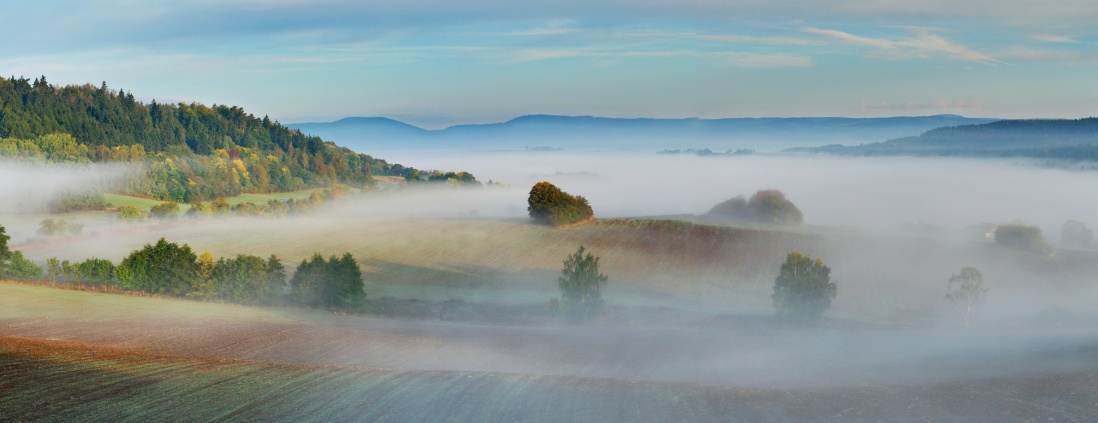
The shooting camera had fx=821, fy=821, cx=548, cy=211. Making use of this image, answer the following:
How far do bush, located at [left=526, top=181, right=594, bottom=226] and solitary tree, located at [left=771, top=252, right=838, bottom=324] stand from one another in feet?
141

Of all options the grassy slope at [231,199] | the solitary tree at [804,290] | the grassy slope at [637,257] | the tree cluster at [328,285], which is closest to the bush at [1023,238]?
the grassy slope at [637,257]

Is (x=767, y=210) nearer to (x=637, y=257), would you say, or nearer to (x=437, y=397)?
(x=637, y=257)

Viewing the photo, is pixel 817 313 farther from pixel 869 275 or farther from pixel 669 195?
pixel 669 195

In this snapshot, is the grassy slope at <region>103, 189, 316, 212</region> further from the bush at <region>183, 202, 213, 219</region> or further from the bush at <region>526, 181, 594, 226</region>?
the bush at <region>526, 181, 594, 226</region>

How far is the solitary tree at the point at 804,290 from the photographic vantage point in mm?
50938

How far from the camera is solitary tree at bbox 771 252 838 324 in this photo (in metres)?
50.9

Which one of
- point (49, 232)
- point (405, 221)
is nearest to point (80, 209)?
point (49, 232)

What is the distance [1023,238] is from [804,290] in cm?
4074

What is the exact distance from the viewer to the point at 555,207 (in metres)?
93.6

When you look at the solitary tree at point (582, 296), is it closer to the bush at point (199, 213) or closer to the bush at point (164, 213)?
the bush at point (164, 213)

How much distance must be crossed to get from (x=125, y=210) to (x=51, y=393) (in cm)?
9126

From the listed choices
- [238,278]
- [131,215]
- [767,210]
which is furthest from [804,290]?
Result: [131,215]

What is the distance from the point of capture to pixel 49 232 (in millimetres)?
87188

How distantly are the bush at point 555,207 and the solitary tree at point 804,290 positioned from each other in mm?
42987
